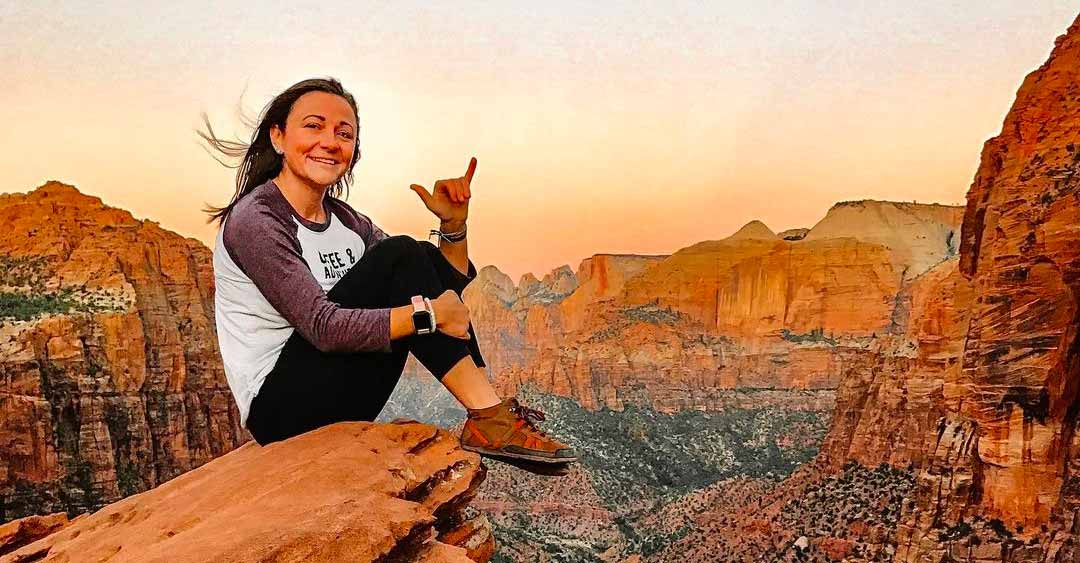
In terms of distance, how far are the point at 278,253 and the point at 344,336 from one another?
23.6 inches

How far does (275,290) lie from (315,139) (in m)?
1.06

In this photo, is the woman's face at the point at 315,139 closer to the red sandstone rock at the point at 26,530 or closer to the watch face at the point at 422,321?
the watch face at the point at 422,321

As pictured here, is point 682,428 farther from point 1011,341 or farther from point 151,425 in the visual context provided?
point 1011,341

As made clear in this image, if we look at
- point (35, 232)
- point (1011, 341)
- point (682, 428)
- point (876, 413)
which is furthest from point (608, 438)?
point (1011, 341)

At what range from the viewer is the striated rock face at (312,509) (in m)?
2.92

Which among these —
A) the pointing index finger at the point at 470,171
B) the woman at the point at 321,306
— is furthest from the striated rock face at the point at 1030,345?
the woman at the point at 321,306

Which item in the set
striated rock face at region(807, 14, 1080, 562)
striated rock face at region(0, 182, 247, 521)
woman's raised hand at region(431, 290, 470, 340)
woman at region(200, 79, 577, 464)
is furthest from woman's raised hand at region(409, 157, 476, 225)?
striated rock face at region(0, 182, 247, 521)

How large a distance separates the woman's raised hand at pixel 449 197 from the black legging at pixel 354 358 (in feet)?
2.23

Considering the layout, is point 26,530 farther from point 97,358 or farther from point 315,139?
point 97,358

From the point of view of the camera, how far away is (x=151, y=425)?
1526 inches

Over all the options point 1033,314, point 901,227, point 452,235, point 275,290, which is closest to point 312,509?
point 275,290

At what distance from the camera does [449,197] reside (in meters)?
4.83

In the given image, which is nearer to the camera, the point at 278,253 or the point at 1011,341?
the point at 278,253

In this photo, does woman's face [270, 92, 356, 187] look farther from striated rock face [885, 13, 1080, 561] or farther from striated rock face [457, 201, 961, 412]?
striated rock face [457, 201, 961, 412]
